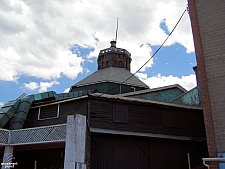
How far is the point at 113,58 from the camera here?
34594mm

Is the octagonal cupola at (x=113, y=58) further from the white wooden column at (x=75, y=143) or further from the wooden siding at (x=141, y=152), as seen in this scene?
the white wooden column at (x=75, y=143)

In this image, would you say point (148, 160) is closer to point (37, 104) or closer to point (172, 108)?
point (172, 108)

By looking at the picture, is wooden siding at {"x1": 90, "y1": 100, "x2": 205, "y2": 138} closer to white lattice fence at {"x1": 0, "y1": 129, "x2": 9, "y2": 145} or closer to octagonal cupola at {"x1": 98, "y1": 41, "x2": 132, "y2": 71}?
white lattice fence at {"x1": 0, "y1": 129, "x2": 9, "y2": 145}

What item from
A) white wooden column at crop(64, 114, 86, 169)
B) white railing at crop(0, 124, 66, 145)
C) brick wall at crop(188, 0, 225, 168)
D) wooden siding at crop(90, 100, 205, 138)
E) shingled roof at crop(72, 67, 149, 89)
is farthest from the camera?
shingled roof at crop(72, 67, 149, 89)

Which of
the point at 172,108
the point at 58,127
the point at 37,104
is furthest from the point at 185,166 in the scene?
the point at 37,104

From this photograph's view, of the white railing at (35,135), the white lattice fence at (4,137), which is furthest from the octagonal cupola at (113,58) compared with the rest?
the white lattice fence at (4,137)

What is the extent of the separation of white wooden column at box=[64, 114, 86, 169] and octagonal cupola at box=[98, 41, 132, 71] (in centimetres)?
2356

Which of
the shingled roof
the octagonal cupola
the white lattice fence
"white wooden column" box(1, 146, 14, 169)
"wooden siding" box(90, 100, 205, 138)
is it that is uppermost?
the octagonal cupola

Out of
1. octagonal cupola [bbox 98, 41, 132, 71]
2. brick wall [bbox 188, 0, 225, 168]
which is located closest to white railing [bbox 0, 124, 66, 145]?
brick wall [bbox 188, 0, 225, 168]

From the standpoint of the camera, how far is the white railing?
13.1 m

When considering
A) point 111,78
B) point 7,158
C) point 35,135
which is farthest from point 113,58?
point 7,158

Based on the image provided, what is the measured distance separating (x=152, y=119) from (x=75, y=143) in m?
8.44

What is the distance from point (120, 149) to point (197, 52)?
9.26 metres

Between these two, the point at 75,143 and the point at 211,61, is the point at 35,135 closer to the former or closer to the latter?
the point at 75,143
